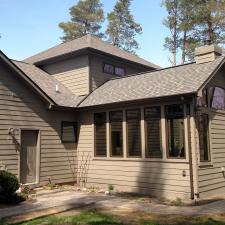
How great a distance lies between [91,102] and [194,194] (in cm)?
629

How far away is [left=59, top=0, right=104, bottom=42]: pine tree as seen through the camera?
4191 cm

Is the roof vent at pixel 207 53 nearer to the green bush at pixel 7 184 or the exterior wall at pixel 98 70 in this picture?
the exterior wall at pixel 98 70

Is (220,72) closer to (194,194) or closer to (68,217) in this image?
(194,194)

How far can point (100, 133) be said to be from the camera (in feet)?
49.0

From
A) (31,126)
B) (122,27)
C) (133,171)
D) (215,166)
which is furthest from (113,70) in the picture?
(122,27)

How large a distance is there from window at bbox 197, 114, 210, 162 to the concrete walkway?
1.87 metres

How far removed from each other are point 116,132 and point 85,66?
4.78 meters

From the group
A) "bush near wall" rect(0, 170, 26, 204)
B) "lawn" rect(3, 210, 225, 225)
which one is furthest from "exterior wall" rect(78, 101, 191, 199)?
"bush near wall" rect(0, 170, 26, 204)

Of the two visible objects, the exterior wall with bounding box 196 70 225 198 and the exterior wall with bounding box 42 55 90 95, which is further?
the exterior wall with bounding box 42 55 90 95

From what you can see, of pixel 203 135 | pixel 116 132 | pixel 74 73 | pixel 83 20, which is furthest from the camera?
pixel 83 20

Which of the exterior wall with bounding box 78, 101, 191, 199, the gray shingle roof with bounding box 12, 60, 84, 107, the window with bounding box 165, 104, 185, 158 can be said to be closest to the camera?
the exterior wall with bounding box 78, 101, 191, 199

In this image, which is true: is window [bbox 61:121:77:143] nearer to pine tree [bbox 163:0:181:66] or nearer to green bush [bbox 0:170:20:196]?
green bush [bbox 0:170:20:196]

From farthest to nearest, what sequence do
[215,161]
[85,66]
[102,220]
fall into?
[85,66] < [215,161] < [102,220]

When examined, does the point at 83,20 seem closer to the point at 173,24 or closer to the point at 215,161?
the point at 173,24
